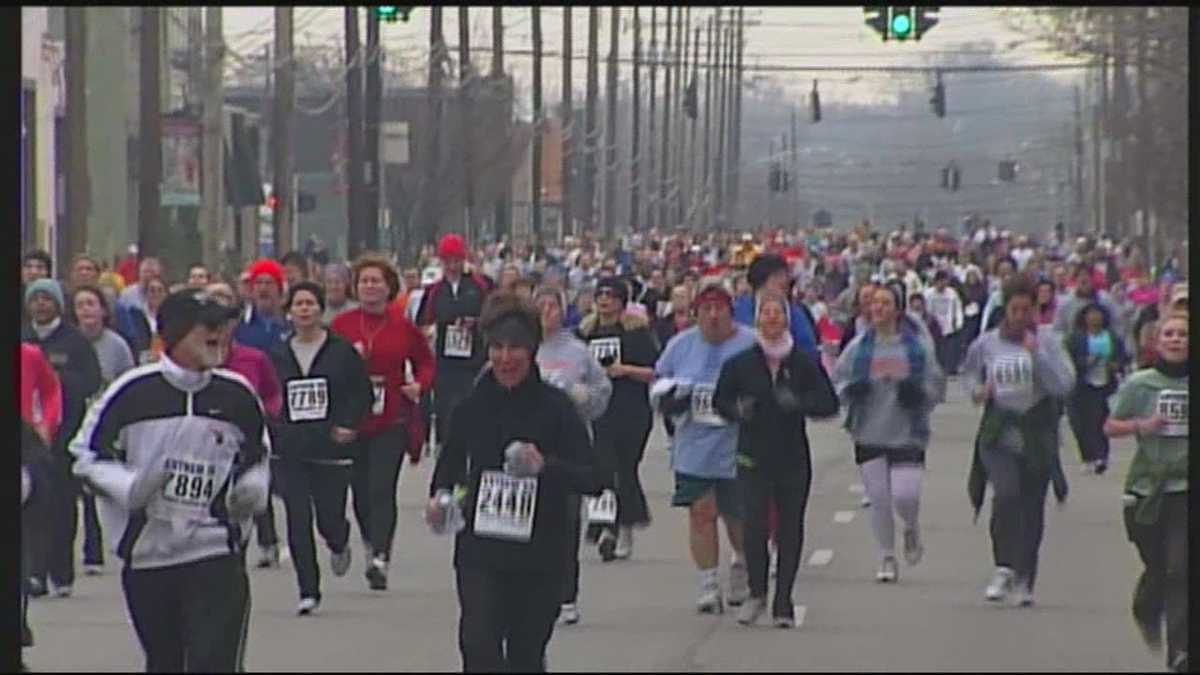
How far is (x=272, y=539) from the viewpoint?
18.3 m

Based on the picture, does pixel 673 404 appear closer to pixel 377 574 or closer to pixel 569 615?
pixel 569 615

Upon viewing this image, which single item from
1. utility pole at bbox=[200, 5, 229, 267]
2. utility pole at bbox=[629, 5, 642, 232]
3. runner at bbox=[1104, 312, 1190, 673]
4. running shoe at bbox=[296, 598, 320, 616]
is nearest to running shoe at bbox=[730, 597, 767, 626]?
running shoe at bbox=[296, 598, 320, 616]

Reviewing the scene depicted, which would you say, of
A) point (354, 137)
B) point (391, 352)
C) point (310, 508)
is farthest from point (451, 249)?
point (354, 137)

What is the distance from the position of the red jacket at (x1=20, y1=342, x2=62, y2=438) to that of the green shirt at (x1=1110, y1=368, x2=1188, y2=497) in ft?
15.8

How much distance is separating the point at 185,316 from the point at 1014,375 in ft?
23.6

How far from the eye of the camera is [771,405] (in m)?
15.2

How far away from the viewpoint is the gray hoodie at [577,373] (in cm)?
1546

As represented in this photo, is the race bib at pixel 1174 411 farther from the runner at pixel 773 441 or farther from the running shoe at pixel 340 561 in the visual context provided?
the running shoe at pixel 340 561

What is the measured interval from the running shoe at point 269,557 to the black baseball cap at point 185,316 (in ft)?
26.1

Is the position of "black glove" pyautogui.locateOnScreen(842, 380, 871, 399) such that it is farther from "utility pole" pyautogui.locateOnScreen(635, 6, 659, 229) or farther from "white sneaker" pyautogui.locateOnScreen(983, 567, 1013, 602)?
"utility pole" pyautogui.locateOnScreen(635, 6, 659, 229)

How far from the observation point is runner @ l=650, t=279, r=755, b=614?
51.4 feet

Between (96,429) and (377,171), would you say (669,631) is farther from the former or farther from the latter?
(377,171)

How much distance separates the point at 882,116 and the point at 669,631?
153m

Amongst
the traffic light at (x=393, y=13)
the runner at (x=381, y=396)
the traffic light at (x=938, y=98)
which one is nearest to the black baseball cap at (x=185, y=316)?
the runner at (x=381, y=396)
